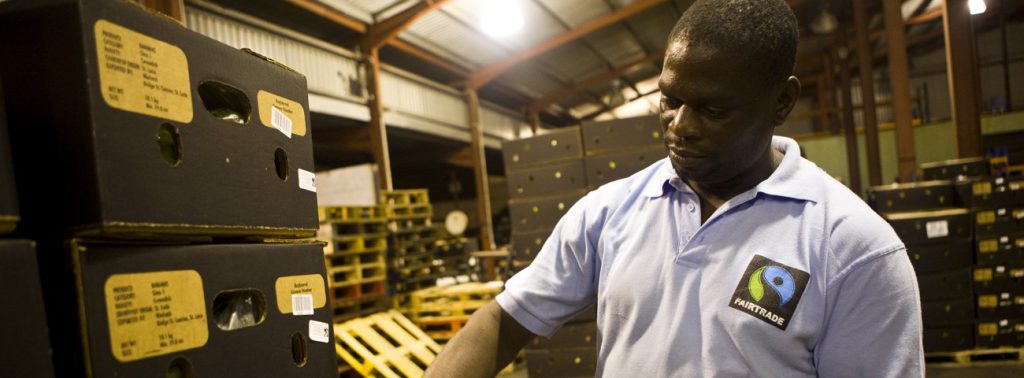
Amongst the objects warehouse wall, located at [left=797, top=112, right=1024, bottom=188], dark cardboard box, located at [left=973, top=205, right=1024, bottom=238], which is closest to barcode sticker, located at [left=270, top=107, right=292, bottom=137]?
dark cardboard box, located at [left=973, top=205, right=1024, bottom=238]

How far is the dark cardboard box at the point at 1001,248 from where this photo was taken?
20.4 feet

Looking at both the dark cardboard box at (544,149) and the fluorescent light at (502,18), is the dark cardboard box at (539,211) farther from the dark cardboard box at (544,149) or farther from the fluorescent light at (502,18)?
the fluorescent light at (502,18)

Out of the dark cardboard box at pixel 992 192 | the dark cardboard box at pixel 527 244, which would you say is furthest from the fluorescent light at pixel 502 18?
the dark cardboard box at pixel 992 192

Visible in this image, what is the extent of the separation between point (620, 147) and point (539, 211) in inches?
39.6

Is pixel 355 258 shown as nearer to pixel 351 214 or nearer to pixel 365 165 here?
pixel 351 214

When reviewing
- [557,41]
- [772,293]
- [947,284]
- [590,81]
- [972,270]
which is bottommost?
[947,284]

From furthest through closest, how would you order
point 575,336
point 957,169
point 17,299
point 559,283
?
point 957,169 → point 575,336 → point 559,283 → point 17,299

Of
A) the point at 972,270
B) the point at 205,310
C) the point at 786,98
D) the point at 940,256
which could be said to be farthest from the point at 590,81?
the point at 205,310

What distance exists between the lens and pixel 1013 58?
17938 millimetres

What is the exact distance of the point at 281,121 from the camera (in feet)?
4.96

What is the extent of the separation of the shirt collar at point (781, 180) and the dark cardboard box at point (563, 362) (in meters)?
4.81

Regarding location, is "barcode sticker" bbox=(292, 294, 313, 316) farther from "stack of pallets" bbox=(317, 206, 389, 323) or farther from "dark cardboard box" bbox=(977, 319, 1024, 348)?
"dark cardboard box" bbox=(977, 319, 1024, 348)

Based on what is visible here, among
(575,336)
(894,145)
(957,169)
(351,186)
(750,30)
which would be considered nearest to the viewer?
(750,30)

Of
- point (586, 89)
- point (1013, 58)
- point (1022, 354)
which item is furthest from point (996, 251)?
point (1013, 58)
